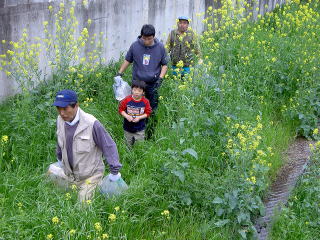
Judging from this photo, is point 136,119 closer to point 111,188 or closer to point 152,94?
point 152,94

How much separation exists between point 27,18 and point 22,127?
5.63 feet

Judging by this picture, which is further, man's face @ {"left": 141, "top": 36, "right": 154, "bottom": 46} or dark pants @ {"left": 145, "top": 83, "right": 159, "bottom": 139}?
dark pants @ {"left": 145, "top": 83, "right": 159, "bottom": 139}

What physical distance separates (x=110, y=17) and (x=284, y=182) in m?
3.98

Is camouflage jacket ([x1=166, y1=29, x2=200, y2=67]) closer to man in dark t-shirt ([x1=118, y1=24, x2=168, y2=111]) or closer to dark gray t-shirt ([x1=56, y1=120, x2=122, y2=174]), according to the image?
man in dark t-shirt ([x1=118, y1=24, x2=168, y2=111])

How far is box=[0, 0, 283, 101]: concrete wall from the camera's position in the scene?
584 centimetres

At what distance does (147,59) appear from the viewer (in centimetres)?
639

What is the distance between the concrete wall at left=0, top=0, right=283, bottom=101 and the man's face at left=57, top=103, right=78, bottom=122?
1914 millimetres

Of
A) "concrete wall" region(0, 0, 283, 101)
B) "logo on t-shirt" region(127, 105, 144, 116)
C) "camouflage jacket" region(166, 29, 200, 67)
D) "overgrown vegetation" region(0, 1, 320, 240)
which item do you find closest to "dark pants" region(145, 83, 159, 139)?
"overgrown vegetation" region(0, 1, 320, 240)

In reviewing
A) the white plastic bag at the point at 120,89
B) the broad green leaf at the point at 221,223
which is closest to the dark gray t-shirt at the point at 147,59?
the white plastic bag at the point at 120,89

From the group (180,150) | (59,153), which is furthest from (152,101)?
(59,153)

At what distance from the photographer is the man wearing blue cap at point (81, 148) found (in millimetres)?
4281

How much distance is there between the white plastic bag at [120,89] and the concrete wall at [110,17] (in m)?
1.11

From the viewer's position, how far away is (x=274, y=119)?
745 centimetres

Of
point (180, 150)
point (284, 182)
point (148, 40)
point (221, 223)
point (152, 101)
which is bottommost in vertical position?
point (284, 182)
